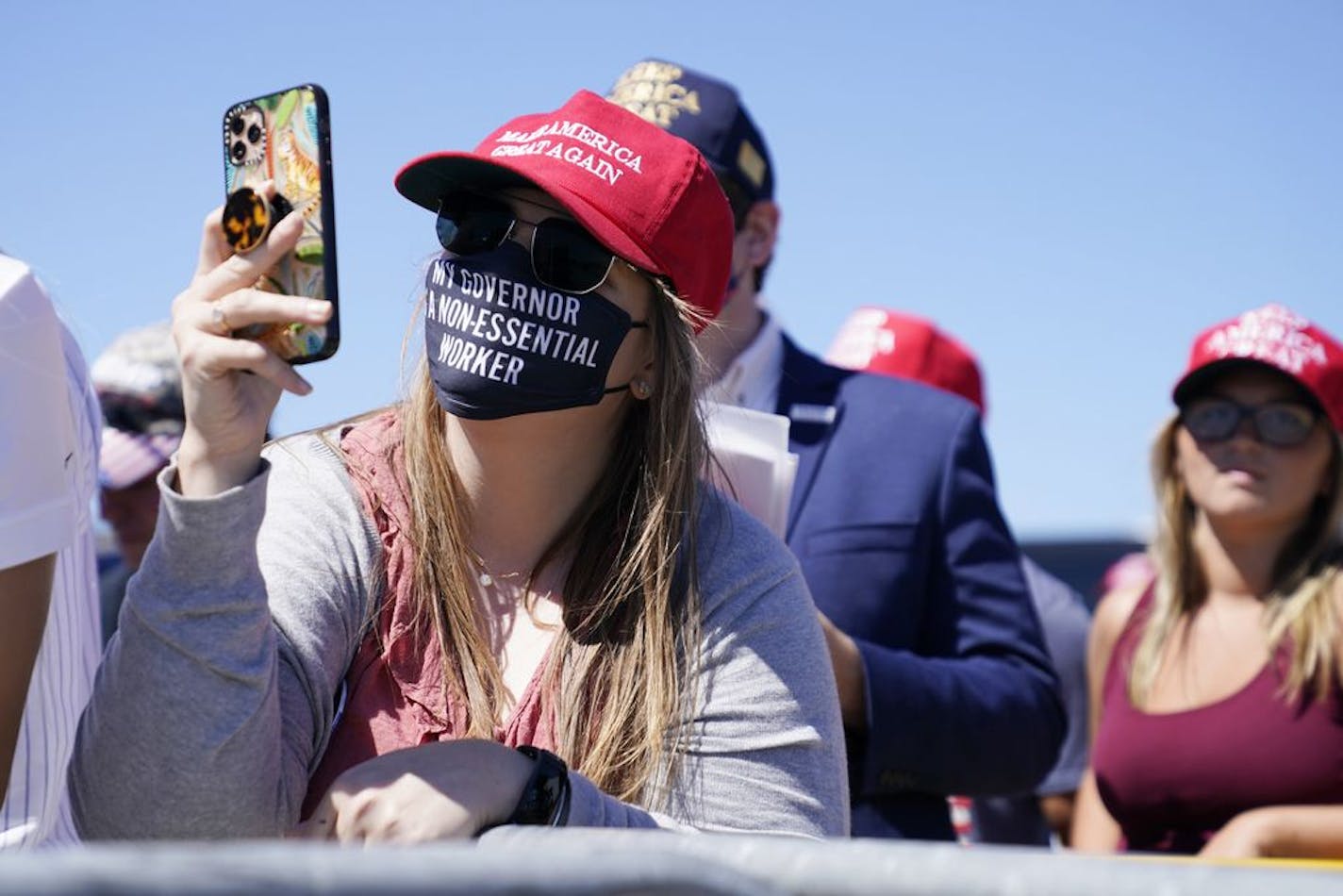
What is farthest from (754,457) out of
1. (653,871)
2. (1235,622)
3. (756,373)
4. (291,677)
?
(653,871)

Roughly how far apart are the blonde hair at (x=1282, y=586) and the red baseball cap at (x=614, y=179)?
1.96 metres

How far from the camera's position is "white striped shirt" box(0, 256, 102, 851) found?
193cm

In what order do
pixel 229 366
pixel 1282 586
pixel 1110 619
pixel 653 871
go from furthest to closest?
pixel 1110 619, pixel 1282 586, pixel 229 366, pixel 653 871

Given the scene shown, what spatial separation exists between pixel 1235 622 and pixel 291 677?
2726mm

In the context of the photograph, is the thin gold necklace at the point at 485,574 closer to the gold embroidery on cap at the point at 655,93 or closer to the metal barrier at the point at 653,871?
the metal barrier at the point at 653,871

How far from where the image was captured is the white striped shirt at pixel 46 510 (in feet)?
6.35

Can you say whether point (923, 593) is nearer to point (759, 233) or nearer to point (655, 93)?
point (759, 233)

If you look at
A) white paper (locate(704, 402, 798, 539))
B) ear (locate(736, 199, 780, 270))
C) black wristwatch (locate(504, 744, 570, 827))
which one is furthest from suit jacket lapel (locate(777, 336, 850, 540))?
black wristwatch (locate(504, 744, 570, 827))

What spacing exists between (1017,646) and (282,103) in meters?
1.93

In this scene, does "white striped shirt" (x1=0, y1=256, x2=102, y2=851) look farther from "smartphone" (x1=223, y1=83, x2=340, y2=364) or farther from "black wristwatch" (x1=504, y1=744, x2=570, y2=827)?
"black wristwatch" (x1=504, y1=744, x2=570, y2=827)

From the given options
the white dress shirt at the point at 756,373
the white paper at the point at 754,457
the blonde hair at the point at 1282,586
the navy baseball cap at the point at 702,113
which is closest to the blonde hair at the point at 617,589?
the white paper at the point at 754,457

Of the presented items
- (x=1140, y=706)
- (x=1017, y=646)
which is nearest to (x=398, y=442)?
(x=1017, y=646)

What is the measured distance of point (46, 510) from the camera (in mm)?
1981

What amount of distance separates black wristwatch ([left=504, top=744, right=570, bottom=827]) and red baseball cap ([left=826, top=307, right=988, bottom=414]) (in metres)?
3.59
